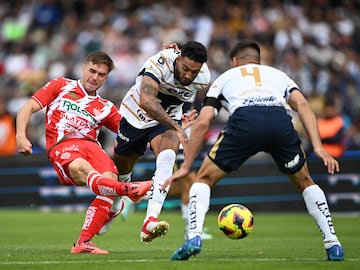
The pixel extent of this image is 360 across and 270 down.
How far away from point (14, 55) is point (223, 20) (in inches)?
249

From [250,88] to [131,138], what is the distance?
135 inches

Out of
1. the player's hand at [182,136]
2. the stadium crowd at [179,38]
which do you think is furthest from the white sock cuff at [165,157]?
the stadium crowd at [179,38]

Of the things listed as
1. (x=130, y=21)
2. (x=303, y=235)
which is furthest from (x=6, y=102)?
(x=303, y=235)

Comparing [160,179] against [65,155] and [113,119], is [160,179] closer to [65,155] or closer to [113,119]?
[113,119]

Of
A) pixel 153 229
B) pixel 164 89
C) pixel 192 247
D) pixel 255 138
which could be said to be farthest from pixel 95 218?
pixel 255 138

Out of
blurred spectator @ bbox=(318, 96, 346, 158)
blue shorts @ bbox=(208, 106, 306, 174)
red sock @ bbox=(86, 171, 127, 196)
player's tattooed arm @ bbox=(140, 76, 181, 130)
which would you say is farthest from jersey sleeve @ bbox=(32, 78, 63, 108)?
blurred spectator @ bbox=(318, 96, 346, 158)

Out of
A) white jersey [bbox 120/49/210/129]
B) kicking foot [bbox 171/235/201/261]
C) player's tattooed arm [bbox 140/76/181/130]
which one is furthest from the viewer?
white jersey [bbox 120/49/210/129]

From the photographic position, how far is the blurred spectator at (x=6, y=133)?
22516 mm

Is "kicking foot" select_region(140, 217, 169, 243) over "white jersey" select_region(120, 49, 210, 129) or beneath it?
beneath

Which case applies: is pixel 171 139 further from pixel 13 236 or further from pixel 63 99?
pixel 13 236

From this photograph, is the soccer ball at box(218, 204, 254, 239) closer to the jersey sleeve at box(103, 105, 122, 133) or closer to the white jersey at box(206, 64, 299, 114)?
the white jersey at box(206, 64, 299, 114)

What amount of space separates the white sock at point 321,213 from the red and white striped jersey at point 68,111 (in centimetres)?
319

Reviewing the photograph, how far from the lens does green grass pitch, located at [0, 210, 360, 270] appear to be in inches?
363

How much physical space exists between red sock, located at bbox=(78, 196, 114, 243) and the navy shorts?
144 cm
